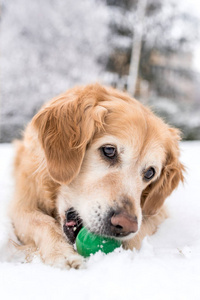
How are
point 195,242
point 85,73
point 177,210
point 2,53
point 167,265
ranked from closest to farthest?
1. point 167,265
2. point 195,242
3. point 177,210
4. point 2,53
5. point 85,73

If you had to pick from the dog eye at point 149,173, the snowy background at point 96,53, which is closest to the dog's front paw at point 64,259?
the dog eye at point 149,173

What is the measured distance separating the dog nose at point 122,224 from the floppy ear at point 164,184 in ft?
2.75

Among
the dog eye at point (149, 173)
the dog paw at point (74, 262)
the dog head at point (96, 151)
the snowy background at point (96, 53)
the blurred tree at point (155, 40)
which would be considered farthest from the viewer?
the blurred tree at point (155, 40)

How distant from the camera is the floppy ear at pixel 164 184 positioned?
8.82 feet

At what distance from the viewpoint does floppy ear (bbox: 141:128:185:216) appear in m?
2.69

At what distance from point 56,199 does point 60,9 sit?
11.7 meters

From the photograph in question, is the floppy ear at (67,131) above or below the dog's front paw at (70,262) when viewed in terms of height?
above

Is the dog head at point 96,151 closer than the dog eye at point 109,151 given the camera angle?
Yes

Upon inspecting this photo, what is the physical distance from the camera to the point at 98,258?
5.90 ft

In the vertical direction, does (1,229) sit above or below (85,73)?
above

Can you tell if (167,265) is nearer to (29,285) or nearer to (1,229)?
(29,285)

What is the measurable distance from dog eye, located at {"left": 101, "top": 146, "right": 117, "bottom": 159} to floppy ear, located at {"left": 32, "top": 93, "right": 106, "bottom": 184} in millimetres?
138

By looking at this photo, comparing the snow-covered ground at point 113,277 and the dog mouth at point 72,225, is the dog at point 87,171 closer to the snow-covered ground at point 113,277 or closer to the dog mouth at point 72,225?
the dog mouth at point 72,225

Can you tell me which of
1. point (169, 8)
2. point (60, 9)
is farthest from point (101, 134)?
point (169, 8)
